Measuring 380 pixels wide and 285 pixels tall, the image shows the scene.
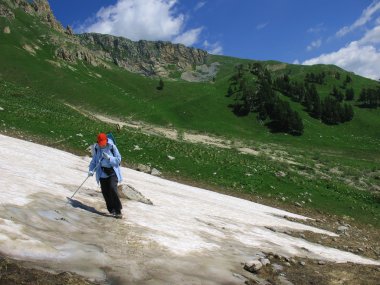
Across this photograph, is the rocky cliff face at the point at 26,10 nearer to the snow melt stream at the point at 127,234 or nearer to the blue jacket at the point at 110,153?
the snow melt stream at the point at 127,234

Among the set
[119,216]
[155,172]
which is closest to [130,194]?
[119,216]

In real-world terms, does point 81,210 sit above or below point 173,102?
below

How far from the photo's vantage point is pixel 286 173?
37.0 m

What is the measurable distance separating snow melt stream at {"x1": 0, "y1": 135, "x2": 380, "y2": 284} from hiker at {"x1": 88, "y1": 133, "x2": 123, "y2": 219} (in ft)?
2.03

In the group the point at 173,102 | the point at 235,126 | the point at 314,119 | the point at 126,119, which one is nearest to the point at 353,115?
the point at 314,119

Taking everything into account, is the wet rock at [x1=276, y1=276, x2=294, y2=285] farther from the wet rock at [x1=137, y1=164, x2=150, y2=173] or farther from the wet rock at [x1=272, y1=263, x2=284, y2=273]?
the wet rock at [x1=137, y1=164, x2=150, y2=173]

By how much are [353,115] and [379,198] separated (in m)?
109

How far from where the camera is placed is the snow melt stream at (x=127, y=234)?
9094 mm

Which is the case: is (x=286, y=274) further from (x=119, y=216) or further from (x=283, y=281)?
(x=119, y=216)

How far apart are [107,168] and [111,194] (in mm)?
840

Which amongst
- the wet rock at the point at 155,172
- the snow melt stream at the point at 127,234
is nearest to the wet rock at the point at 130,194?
the snow melt stream at the point at 127,234

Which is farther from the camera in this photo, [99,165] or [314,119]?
[314,119]

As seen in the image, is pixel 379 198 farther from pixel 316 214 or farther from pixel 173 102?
pixel 173 102

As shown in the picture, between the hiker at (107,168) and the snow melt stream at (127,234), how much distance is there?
62 cm
